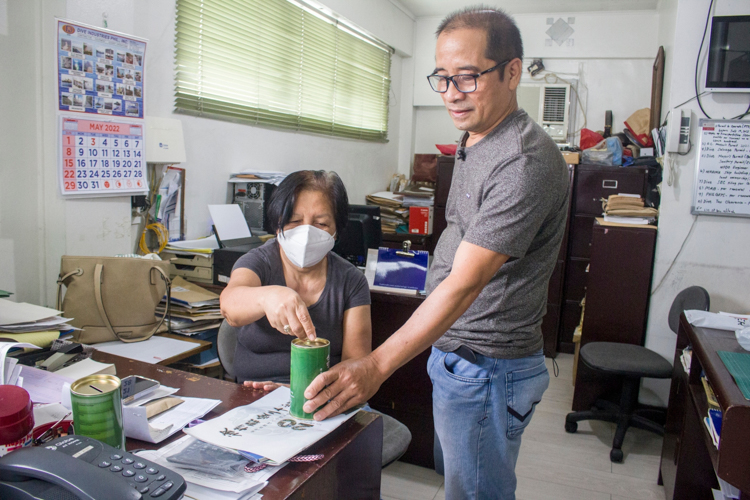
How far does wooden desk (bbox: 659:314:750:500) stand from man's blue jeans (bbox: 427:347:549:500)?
1.88 feet

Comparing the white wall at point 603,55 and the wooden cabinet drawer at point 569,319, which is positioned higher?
the white wall at point 603,55

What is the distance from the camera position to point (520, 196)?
108 cm

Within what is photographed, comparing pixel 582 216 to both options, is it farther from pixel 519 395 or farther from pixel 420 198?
pixel 519 395

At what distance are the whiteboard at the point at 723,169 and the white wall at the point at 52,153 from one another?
8.73 feet

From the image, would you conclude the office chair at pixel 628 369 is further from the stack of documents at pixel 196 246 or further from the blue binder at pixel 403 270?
the stack of documents at pixel 196 246

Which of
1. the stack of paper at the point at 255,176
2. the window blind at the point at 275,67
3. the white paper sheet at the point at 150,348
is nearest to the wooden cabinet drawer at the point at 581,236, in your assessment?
the window blind at the point at 275,67

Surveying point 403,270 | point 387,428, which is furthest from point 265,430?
point 403,270

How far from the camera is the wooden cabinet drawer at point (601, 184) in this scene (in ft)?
12.9

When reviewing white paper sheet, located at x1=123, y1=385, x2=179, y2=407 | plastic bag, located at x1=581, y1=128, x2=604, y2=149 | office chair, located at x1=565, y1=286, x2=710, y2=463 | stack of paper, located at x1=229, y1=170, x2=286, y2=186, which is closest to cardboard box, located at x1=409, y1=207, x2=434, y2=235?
plastic bag, located at x1=581, y1=128, x2=604, y2=149

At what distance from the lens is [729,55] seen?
2.60 meters

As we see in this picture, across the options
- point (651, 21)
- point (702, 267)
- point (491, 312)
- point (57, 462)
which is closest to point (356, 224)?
point (491, 312)

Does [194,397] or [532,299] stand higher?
[532,299]

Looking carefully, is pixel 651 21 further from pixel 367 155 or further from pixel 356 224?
pixel 356 224

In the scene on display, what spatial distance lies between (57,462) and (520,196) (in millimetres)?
900
